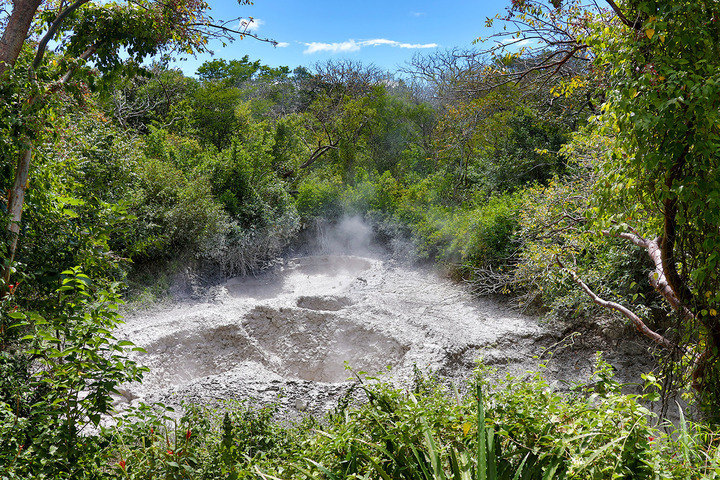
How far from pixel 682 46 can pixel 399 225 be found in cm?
932

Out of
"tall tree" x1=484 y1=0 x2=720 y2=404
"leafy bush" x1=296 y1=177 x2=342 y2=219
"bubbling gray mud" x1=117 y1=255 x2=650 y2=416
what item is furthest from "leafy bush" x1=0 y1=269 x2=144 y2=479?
"leafy bush" x1=296 y1=177 x2=342 y2=219

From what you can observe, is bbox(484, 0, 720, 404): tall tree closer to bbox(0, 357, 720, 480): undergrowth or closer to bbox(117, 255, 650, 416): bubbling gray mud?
bbox(0, 357, 720, 480): undergrowth

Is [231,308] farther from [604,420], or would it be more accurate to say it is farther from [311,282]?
[604,420]

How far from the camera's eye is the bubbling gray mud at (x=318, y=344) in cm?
517

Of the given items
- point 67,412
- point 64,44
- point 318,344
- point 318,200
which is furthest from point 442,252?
point 67,412

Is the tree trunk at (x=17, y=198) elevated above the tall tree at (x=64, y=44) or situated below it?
below

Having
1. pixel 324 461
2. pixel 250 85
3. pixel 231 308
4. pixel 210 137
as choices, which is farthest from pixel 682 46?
pixel 250 85

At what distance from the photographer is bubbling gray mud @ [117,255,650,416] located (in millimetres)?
5168

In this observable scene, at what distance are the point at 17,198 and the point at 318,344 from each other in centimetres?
456

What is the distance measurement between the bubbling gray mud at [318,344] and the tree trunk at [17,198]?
90.7 inches

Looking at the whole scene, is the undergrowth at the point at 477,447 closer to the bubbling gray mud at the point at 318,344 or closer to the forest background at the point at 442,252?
the forest background at the point at 442,252

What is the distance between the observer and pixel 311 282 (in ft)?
34.1

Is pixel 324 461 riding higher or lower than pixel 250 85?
lower

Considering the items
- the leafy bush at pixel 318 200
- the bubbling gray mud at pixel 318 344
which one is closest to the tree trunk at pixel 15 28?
the bubbling gray mud at pixel 318 344
